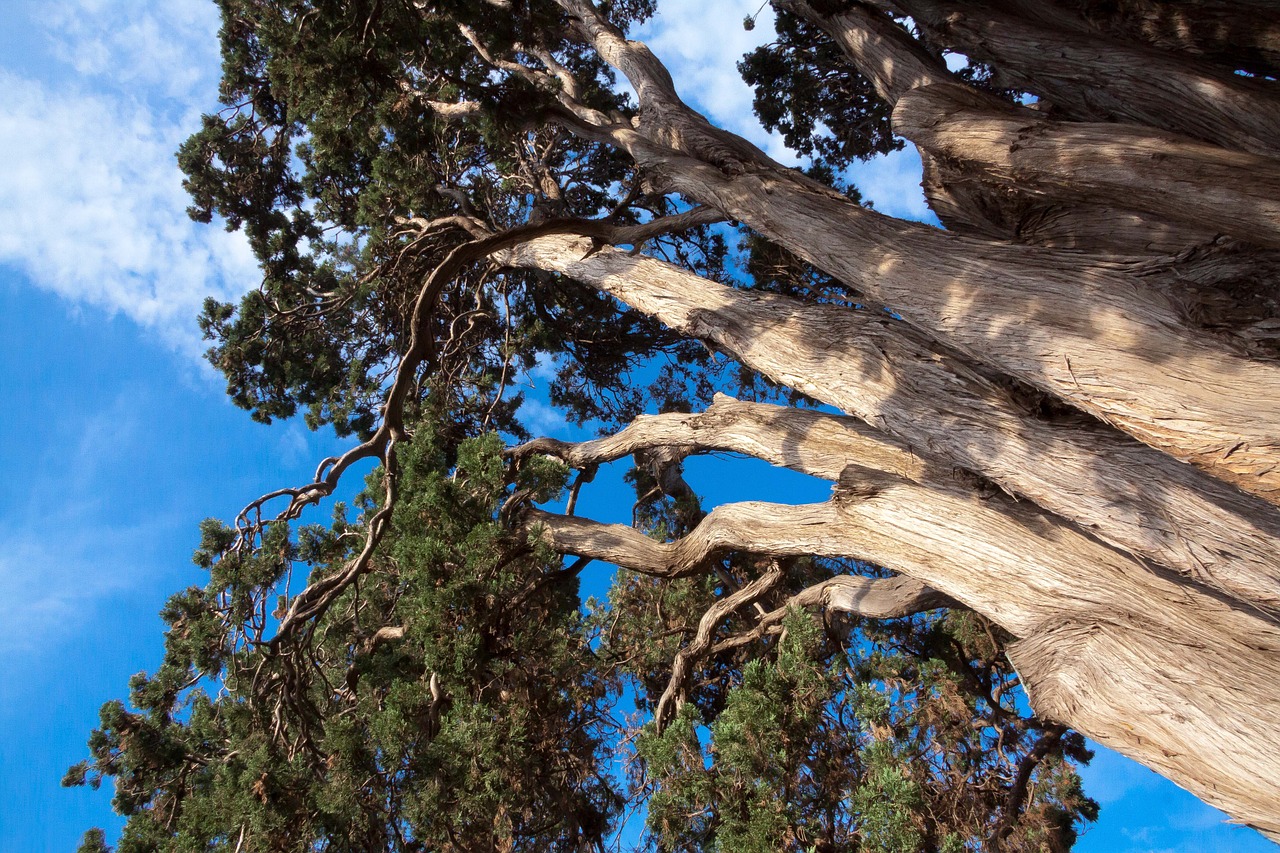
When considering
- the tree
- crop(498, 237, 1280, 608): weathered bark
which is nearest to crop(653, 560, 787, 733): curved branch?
the tree

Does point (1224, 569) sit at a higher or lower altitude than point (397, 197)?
lower

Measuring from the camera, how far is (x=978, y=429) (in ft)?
12.8

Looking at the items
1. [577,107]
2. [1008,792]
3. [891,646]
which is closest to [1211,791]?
[1008,792]

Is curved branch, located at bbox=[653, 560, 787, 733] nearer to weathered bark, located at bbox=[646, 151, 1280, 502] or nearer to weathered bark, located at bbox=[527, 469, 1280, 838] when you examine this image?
weathered bark, located at bbox=[527, 469, 1280, 838]

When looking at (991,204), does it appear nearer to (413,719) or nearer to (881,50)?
(881,50)

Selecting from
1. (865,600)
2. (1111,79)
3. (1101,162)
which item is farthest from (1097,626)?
(1111,79)

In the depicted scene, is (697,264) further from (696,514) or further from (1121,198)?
(1121,198)

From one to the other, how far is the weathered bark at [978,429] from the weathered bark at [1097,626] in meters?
0.31

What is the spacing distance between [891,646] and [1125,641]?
5018mm

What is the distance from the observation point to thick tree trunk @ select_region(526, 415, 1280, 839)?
295 cm

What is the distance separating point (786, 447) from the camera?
16.7ft

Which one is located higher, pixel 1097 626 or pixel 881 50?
pixel 881 50

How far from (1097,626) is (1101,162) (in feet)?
7.53

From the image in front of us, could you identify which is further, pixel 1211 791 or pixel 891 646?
pixel 891 646
